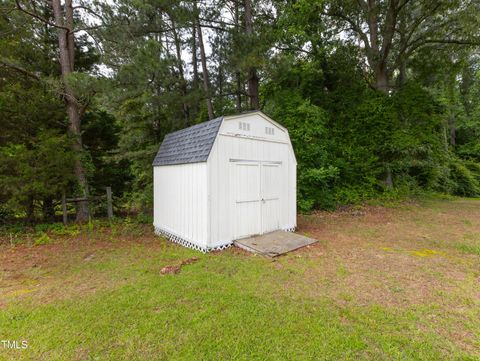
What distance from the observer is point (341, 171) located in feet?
35.5

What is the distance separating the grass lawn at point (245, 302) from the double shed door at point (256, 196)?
88cm

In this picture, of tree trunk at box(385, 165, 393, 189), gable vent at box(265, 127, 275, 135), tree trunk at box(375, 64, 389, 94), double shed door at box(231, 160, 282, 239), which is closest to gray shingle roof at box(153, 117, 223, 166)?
double shed door at box(231, 160, 282, 239)

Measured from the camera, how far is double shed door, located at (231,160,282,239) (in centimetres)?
540

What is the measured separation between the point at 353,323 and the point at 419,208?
9.34 m

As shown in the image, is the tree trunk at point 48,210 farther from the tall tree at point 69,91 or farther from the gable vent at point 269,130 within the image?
the gable vent at point 269,130

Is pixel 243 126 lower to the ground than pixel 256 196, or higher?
higher

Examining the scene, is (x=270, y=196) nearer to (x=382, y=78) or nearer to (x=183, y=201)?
(x=183, y=201)

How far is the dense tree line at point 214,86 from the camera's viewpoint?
6598mm

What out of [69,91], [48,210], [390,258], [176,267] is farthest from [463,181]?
[48,210]

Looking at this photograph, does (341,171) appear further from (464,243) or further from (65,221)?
(65,221)

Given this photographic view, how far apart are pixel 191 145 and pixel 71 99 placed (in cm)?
481

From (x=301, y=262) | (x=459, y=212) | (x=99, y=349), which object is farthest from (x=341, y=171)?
(x=99, y=349)

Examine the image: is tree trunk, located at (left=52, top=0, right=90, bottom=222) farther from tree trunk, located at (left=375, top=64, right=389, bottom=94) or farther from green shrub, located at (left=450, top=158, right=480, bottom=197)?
green shrub, located at (left=450, top=158, right=480, bottom=197)

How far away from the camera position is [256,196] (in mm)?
5715
